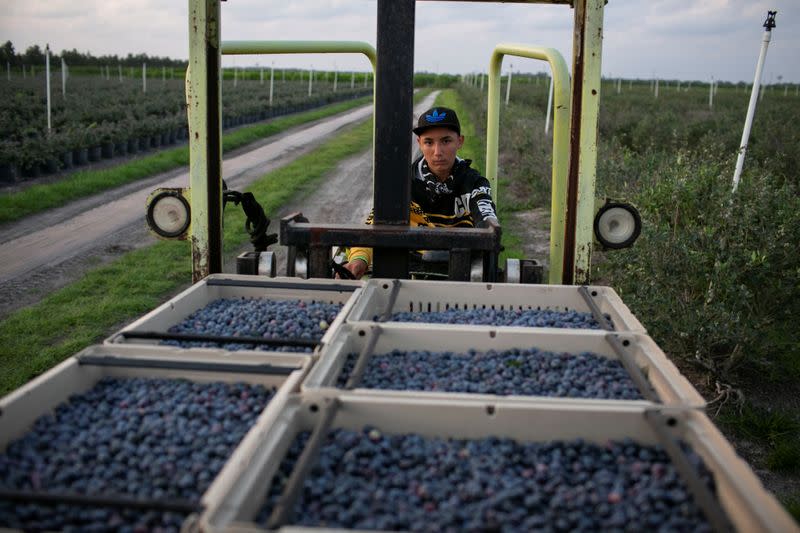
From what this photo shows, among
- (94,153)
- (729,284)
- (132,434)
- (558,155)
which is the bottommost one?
(729,284)

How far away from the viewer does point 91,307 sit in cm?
699

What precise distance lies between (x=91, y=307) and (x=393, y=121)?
461 cm

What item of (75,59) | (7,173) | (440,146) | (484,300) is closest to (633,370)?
(484,300)

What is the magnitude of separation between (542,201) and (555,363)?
1018cm

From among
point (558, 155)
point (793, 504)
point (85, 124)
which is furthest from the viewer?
point (85, 124)

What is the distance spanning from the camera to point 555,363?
2625 mm

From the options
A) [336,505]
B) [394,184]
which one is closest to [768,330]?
[394,184]

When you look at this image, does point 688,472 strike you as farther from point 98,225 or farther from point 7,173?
point 7,173

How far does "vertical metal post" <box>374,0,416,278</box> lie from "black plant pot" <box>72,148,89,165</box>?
15.0 meters

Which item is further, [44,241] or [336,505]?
[44,241]

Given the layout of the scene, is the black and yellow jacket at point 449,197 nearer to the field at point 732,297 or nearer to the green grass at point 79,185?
the field at point 732,297

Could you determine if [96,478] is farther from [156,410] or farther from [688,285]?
[688,285]

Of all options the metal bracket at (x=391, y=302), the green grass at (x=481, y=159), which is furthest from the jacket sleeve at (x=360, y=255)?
the green grass at (x=481, y=159)

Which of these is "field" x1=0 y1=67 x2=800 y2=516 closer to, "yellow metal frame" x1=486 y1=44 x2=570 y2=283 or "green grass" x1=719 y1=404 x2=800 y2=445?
"green grass" x1=719 y1=404 x2=800 y2=445
